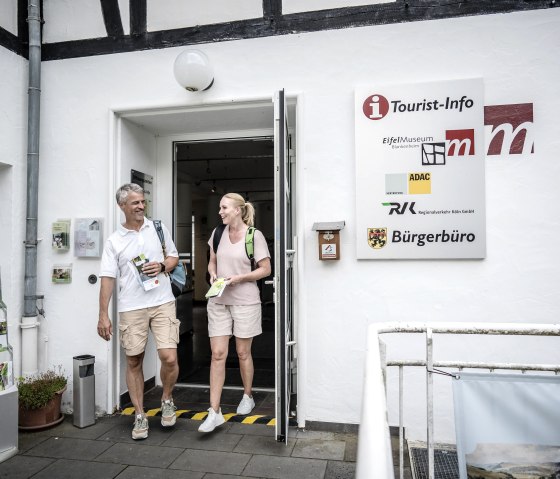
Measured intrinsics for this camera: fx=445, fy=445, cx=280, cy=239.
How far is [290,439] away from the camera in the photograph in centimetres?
338

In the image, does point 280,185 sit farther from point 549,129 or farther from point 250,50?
point 549,129

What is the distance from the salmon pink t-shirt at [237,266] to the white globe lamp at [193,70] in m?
1.31

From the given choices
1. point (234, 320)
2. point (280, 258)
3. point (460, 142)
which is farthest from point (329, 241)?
point (460, 142)

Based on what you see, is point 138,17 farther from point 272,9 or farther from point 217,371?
point 217,371

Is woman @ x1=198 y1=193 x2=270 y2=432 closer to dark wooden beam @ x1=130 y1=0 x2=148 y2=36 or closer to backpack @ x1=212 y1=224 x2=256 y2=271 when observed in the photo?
backpack @ x1=212 y1=224 x2=256 y2=271

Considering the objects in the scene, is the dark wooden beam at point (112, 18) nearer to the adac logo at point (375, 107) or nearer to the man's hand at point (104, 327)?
the adac logo at point (375, 107)

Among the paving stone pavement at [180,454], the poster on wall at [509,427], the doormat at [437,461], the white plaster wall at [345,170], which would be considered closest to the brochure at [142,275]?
the white plaster wall at [345,170]

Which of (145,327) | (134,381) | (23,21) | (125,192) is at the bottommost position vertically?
(134,381)

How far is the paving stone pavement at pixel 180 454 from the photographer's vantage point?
2895 mm

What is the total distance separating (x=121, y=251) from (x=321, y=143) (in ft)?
5.87

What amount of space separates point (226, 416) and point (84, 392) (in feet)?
3.84

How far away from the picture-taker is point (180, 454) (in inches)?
123

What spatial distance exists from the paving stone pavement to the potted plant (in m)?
0.08

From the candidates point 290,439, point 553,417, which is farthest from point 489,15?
point 290,439
